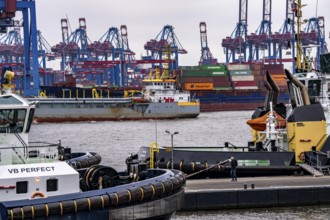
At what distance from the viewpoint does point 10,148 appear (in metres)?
16.6

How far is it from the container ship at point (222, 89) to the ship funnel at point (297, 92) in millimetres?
91323

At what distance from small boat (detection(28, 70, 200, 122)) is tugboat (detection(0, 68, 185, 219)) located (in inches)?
2830

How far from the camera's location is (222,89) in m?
124

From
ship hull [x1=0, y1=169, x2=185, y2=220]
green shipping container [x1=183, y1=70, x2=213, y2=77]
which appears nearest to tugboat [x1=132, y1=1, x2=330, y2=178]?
ship hull [x1=0, y1=169, x2=185, y2=220]

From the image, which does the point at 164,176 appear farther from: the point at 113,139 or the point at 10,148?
the point at 113,139

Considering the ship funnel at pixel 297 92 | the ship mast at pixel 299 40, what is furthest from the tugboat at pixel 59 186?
the ship mast at pixel 299 40

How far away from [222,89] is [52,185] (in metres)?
108

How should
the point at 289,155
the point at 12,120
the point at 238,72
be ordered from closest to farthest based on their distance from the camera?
the point at 12,120 → the point at 289,155 → the point at 238,72

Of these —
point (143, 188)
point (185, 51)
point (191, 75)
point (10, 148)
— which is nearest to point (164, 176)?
point (143, 188)

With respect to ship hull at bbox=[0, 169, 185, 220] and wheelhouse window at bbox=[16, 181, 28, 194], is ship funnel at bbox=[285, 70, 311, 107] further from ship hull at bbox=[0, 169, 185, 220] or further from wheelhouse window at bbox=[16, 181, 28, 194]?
wheelhouse window at bbox=[16, 181, 28, 194]

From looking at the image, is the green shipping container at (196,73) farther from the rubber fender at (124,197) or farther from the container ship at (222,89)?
the rubber fender at (124,197)

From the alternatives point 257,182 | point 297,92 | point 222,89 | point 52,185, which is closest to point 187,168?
point 257,182

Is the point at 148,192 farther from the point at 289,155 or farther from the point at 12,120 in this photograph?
the point at 289,155

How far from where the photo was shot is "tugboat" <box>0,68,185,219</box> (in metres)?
15.6
